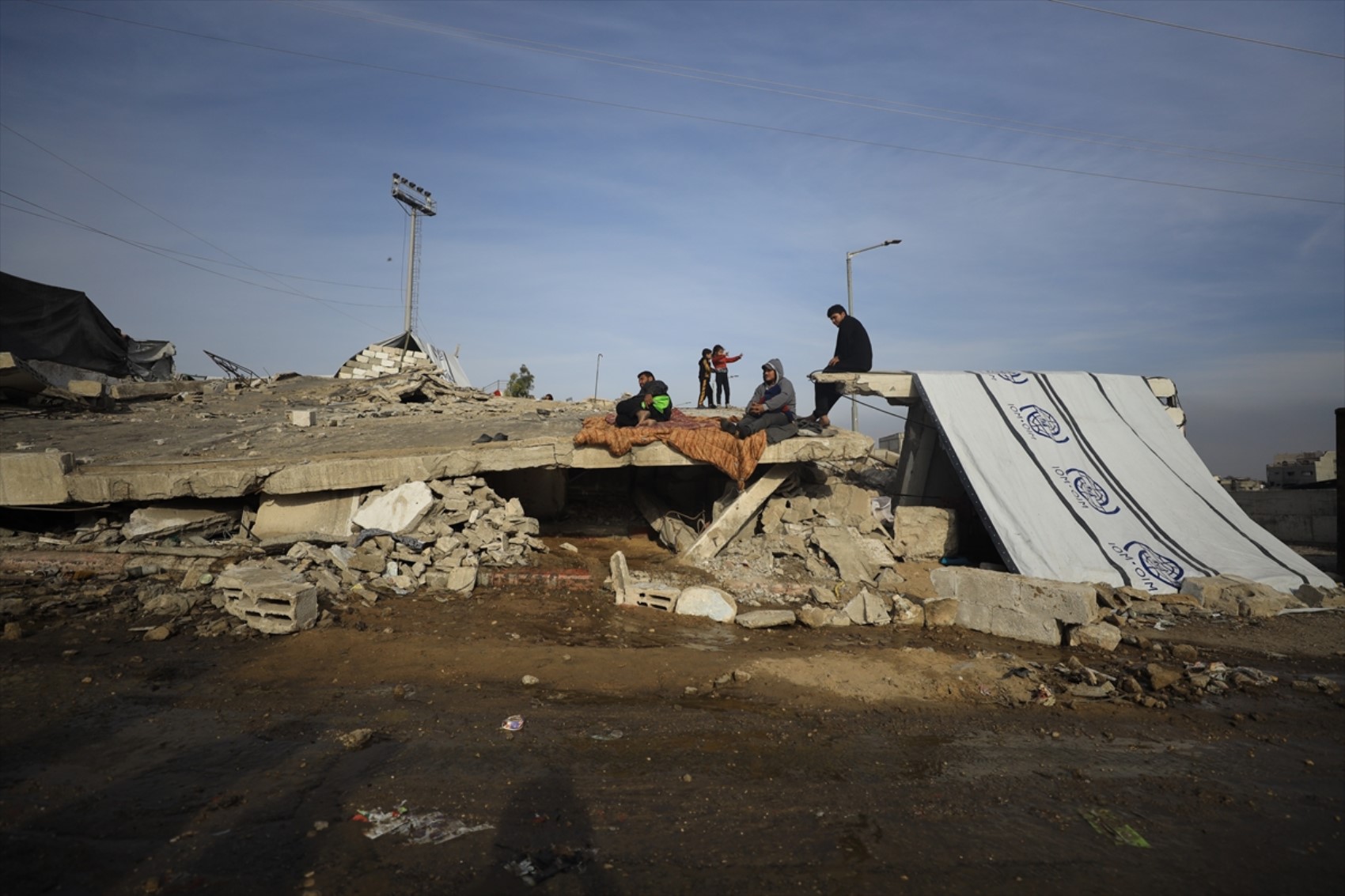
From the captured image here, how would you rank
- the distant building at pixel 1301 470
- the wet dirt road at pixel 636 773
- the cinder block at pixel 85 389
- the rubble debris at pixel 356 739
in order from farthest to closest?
the distant building at pixel 1301 470 → the cinder block at pixel 85 389 → the rubble debris at pixel 356 739 → the wet dirt road at pixel 636 773

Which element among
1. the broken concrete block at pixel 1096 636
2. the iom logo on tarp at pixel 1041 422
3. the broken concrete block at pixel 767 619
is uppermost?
the iom logo on tarp at pixel 1041 422

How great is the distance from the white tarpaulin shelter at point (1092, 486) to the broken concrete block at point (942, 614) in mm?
1286

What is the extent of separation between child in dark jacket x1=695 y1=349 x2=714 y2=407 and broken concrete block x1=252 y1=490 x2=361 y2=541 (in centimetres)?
783

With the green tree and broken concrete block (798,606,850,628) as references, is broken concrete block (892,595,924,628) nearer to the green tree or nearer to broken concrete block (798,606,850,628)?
broken concrete block (798,606,850,628)

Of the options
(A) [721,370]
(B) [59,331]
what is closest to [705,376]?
(A) [721,370]

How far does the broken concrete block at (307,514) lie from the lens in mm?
7852

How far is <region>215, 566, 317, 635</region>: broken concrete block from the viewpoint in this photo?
5.70 metres

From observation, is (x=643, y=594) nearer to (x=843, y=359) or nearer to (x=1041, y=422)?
(x=843, y=359)

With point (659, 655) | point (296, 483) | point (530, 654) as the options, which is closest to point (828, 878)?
point (659, 655)

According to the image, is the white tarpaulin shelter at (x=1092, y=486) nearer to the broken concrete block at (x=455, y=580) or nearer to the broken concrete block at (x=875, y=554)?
the broken concrete block at (x=875, y=554)

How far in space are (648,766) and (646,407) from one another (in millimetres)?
5590

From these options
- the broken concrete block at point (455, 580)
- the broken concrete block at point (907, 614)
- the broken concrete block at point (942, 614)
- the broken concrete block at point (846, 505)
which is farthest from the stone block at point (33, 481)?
the broken concrete block at point (942, 614)

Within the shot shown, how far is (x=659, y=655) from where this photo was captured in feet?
17.9

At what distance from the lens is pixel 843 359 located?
9305 millimetres
